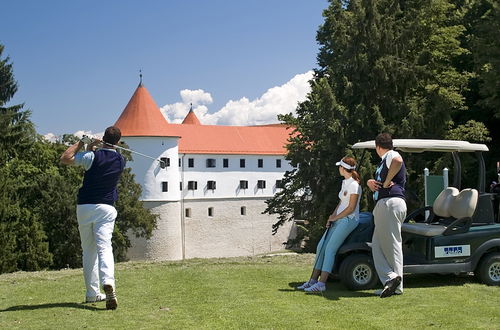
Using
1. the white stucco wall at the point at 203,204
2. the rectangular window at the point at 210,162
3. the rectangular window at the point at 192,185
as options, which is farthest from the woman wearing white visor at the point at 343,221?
the rectangular window at the point at 210,162

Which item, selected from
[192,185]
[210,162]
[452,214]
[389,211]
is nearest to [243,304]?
[389,211]

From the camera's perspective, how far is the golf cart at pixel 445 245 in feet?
27.7

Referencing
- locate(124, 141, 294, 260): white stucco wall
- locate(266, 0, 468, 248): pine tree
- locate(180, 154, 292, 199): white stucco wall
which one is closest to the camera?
locate(266, 0, 468, 248): pine tree

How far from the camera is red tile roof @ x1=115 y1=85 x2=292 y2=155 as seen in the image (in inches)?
2648

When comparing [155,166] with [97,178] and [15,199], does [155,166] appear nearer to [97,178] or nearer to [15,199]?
[15,199]

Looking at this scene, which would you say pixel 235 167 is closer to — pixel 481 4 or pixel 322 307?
pixel 481 4

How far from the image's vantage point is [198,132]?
78.3m

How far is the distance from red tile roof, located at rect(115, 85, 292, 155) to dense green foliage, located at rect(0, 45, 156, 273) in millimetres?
13343

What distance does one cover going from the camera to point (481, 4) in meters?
32.3

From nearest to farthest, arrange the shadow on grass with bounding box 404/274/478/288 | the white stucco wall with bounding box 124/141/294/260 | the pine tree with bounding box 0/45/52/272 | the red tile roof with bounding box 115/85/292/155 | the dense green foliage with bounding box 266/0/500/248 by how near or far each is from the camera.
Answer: the shadow on grass with bounding box 404/274/478/288
the dense green foliage with bounding box 266/0/500/248
the pine tree with bounding box 0/45/52/272
the white stucco wall with bounding box 124/141/294/260
the red tile roof with bounding box 115/85/292/155

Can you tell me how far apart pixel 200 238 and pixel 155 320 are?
221 feet

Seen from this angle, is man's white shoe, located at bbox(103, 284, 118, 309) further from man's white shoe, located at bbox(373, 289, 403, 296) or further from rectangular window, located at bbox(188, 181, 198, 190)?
rectangular window, located at bbox(188, 181, 198, 190)

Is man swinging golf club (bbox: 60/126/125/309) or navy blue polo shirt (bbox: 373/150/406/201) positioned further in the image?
navy blue polo shirt (bbox: 373/150/406/201)

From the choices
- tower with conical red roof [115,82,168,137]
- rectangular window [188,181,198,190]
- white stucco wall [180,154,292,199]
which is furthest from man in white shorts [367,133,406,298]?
rectangular window [188,181,198,190]
